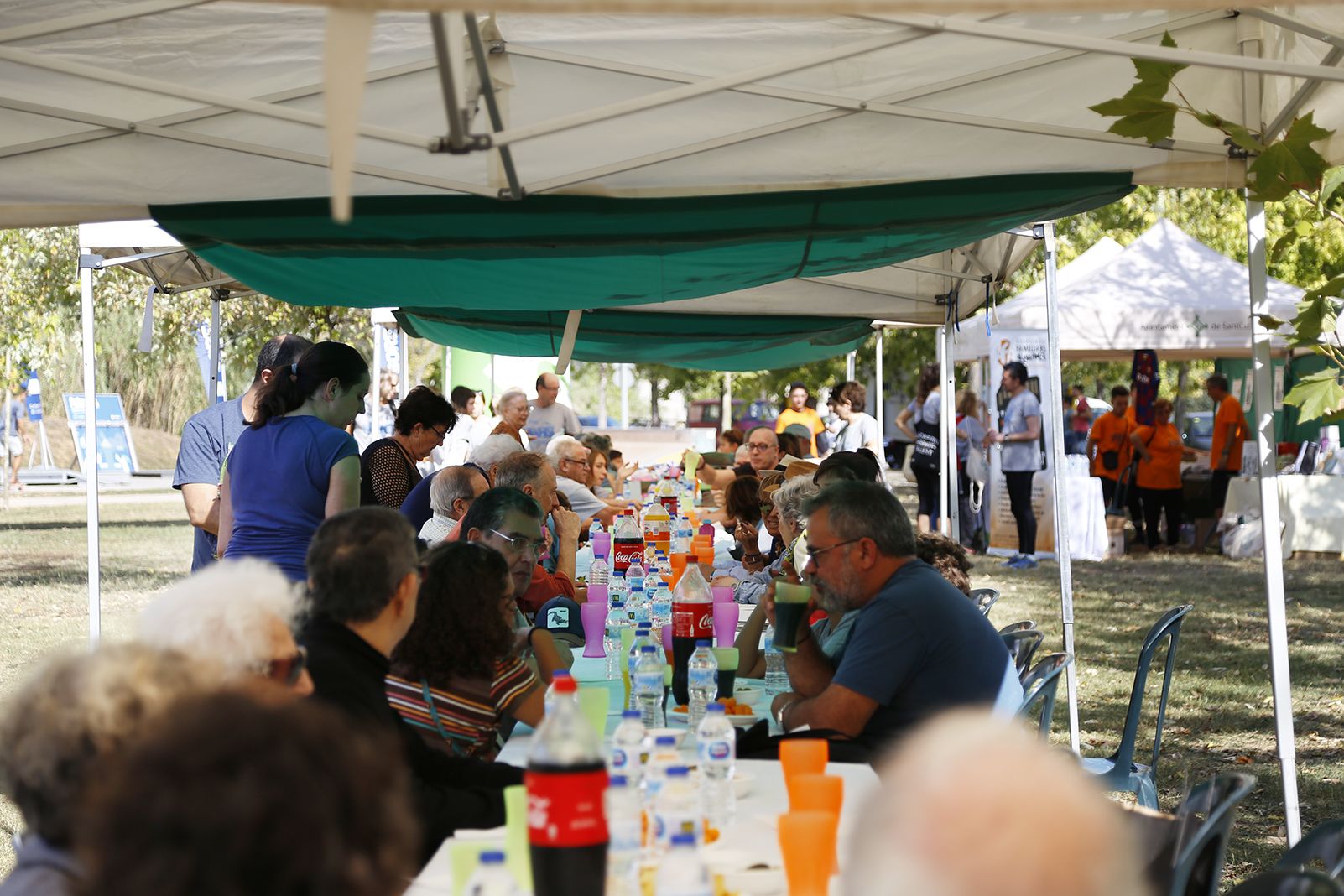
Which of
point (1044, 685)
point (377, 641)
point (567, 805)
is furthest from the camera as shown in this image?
point (1044, 685)

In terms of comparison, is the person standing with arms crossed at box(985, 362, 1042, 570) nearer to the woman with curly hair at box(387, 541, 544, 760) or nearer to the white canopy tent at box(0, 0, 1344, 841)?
the white canopy tent at box(0, 0, 1344, 841)

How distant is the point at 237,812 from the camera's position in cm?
106

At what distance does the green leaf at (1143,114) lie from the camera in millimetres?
3465

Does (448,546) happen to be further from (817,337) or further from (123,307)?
(123,307)

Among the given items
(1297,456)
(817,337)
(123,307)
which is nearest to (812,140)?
(817,337)

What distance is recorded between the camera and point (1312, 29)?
3.36 meters

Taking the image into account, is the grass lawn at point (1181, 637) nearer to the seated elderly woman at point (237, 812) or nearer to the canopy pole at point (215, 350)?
the canopy pole at point (215, 350)

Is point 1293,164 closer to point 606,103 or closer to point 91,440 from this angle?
point 606,103

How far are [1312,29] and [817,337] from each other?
5903mm

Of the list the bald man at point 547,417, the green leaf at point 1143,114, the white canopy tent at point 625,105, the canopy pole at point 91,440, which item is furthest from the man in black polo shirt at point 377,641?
the bald man at point 547,417

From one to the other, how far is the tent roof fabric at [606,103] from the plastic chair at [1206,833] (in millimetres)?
2053

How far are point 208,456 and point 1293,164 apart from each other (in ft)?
14.2

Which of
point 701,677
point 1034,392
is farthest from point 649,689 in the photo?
point 1034,392

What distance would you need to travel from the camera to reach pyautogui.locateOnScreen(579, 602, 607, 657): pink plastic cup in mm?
4578
